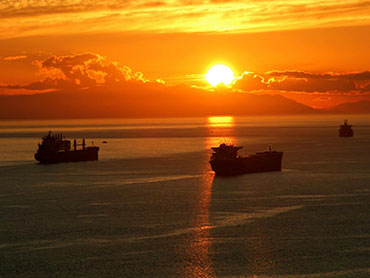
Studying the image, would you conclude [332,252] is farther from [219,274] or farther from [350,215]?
[350,215]

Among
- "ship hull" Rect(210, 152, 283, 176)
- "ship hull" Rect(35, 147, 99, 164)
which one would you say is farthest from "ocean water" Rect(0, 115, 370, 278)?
"ship hull" Rect(35, 147, 99, 164)

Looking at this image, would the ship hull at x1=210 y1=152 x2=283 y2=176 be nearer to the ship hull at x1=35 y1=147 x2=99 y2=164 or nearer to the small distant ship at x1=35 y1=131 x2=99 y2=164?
the ship hull at x1=35 y1=147 x2=99 y2=164

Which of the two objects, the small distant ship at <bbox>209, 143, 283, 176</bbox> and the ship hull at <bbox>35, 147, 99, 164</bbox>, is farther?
the ship hull at <bbox>35, 147, 99, 164</bbox>

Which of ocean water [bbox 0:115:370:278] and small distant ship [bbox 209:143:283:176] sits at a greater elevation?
small distant ship [bbox 209:143:283:176]

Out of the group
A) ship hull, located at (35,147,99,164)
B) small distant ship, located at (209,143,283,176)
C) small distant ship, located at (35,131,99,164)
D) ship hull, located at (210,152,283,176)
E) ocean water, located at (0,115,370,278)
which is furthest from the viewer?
small distant ship, located at (35,131,99,164)

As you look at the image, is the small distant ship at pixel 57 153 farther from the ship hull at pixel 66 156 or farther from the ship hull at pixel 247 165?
the ship hull at pixel 247 165

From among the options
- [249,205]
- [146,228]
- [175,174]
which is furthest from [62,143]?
[146,228]

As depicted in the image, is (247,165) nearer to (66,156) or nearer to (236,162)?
(236,162)
